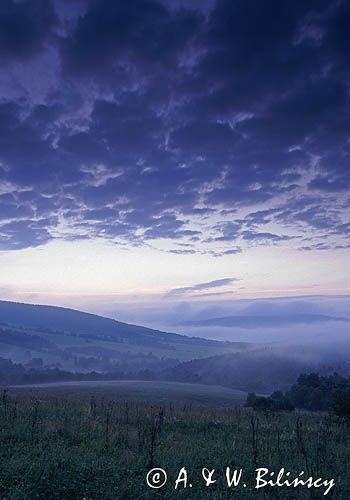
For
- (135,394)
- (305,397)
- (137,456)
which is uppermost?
(137,456)

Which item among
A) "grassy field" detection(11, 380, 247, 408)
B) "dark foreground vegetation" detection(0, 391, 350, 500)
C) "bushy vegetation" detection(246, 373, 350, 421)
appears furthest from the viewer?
"grassy field" detection(11, 380, 247, 408)

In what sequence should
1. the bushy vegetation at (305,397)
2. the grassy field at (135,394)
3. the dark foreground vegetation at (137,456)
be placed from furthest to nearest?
1. the grassy field at (135,394)
2. the bushy vegetation at (305,397)
3. the dark foreground vegetation at (137,456)

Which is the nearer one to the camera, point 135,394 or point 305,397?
point 305,397

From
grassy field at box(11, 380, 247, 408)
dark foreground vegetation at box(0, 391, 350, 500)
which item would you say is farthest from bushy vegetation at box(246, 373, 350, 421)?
dark foreground vegetation at box(0, 391, 350, 500)

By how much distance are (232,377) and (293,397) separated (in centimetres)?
12321

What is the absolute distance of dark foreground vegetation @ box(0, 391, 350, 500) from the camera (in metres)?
8.98

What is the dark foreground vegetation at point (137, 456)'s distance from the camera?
8977mm

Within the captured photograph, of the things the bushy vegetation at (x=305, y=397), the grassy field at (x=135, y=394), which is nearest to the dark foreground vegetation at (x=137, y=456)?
the bushy vegetation at (x=305, y=397)

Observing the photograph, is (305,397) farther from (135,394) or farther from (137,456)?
(137,456)

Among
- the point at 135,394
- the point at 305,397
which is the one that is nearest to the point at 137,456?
the point at 305,397

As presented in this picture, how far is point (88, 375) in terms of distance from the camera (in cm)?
14488

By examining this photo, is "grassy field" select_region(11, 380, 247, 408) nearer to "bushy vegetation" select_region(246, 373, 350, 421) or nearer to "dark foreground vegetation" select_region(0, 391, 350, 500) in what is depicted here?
A: "bushy vegetation" select_region(246, 373, 350, 421)

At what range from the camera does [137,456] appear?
1154 centimetres

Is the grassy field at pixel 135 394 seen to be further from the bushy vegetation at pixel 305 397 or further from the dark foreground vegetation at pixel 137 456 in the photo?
the dark foreground vegetation at pixel 137 456
